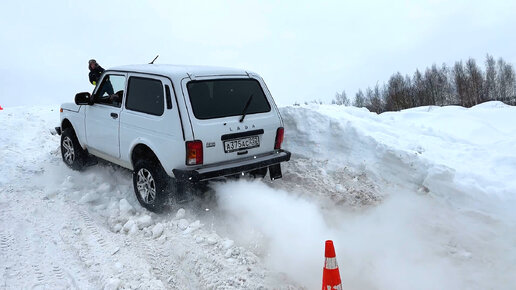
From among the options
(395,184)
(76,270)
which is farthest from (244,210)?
(395,184)

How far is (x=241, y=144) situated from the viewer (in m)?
5.18

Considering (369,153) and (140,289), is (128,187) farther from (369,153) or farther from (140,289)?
(369,153)

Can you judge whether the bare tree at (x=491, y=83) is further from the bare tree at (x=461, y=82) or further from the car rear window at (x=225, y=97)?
the car rear window at (x=225, y=97)

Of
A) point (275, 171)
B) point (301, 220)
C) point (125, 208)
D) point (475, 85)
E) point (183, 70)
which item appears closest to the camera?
point (301, 220)

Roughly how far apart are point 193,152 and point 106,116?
6.38 feet

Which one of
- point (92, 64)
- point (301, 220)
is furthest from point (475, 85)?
point (301, 220)

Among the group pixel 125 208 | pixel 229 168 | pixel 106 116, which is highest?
pixel 106 116

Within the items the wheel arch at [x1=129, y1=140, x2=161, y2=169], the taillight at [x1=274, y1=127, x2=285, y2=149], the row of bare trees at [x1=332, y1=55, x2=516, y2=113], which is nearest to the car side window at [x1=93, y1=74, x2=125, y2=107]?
the wheel arch at [x1=129, y1=140, x2=161, y2=169]

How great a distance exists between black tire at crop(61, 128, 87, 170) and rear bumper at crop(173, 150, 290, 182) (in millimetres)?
2809

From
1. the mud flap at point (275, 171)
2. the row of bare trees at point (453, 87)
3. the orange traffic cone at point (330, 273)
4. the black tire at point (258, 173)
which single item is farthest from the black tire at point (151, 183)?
the row of bare trees at point (453, 87)

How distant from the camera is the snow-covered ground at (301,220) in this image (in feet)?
13.0

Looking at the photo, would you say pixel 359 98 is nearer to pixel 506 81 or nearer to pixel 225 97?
pixel 506 81

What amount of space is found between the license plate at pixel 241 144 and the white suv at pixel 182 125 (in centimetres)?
1

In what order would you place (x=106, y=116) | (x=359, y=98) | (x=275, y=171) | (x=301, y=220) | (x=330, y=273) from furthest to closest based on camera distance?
(x=359, y=98) < (x=106, y=116) < (x=275, y=171) < (x=301, y=220) < (x=330, y=273)
